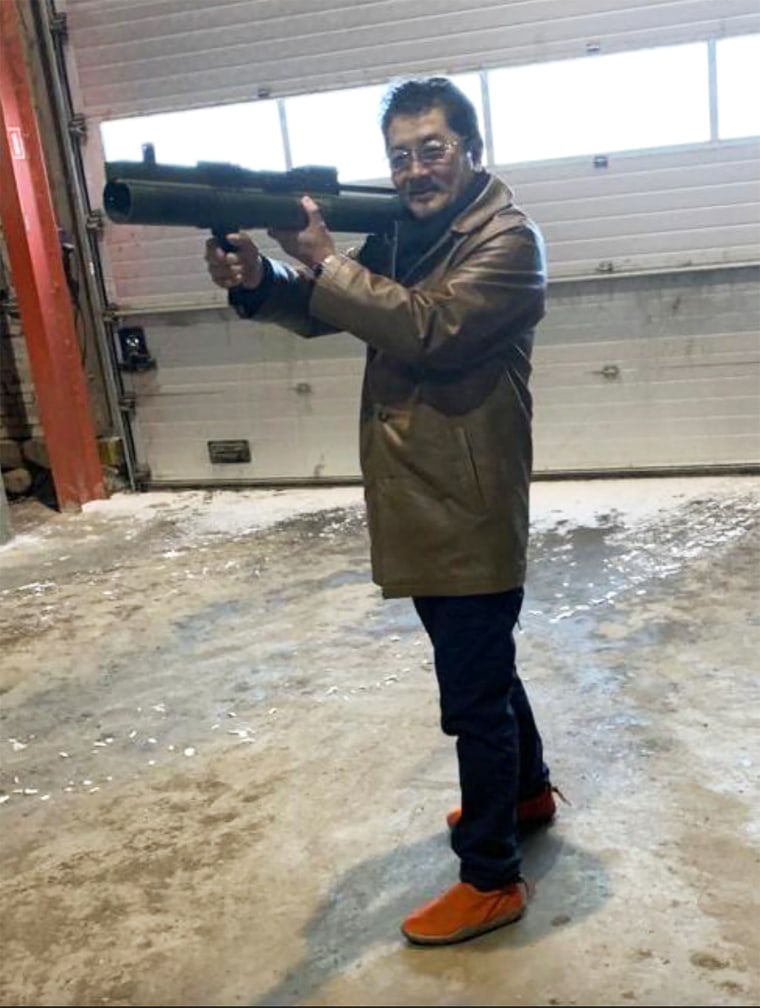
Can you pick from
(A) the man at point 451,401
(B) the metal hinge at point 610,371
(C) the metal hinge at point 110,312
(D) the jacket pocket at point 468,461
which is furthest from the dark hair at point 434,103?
(C) the metal hinge at point 110,312

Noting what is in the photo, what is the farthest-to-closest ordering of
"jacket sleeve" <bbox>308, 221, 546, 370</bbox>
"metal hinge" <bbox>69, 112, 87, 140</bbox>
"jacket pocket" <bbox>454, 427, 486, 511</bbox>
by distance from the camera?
"metal hinge" <bbox>69, 112, 87, 140</bbox> < "jacket pocket" <bbox>454, 427, 486, 511</bbox> < "jacket sleeve" <bbox>308, 221, 546, 370</bbox>

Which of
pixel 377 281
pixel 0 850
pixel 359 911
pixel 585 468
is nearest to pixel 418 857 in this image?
pixel 359 911

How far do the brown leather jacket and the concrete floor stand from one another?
0.71m

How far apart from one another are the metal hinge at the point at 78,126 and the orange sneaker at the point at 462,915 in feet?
17.0

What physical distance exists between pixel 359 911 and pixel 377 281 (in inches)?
50.0

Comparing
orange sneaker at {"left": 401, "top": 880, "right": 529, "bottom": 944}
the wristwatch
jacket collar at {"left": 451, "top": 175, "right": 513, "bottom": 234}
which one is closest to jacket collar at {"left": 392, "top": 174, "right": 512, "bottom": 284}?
jacket collar at {"left": 451, "top": 175, "right": 513, "bottom": 234}

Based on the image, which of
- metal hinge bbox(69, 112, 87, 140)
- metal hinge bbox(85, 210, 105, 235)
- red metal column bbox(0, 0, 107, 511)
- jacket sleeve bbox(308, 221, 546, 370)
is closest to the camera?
jacket sleeve bbox(308, 221, 546, 370)

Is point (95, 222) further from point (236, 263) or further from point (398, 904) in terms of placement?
point (398, 904)

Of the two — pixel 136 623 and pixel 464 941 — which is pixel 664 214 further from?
pixel 464 941

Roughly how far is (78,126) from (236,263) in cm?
461

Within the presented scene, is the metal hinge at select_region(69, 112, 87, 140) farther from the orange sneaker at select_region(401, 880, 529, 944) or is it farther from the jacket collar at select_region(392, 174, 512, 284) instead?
the orange sneaker at select_region(401, 880, 529, 944)

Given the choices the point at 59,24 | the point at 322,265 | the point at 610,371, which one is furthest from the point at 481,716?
the point at 59,24

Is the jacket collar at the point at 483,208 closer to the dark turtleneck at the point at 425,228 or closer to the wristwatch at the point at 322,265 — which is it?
the dark turtleneck at the point at 425,228

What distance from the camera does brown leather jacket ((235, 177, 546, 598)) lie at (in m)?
1.68
